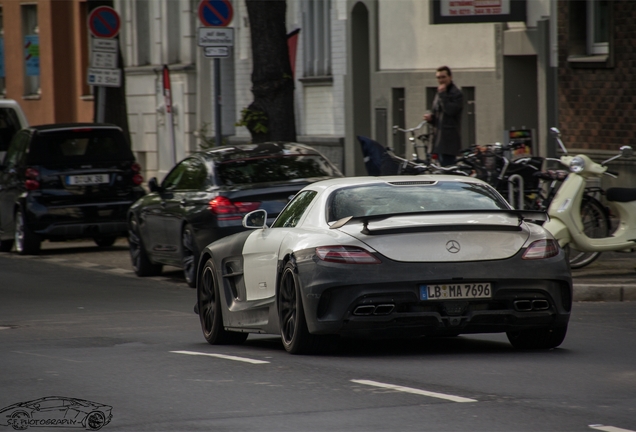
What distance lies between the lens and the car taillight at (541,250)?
30.7 ft

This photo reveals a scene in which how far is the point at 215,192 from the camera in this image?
15422 mm

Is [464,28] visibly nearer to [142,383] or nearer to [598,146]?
[598,146]

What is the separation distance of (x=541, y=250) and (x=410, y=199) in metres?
1.02

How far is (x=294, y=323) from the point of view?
377 inches

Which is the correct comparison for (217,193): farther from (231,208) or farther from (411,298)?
(411,298)

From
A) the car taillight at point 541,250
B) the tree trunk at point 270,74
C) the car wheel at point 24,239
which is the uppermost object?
the tree trunk at point 270,74

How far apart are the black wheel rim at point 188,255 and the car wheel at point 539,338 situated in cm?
643

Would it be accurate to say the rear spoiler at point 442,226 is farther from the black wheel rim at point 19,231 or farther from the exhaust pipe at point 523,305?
the black wheel rim at point 19,231

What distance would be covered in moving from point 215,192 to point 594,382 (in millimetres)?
7760

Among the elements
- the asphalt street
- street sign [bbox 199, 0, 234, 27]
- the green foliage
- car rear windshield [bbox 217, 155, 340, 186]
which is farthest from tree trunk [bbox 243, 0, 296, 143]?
the asphalt street

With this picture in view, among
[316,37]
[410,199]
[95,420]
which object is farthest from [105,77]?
[95,420]

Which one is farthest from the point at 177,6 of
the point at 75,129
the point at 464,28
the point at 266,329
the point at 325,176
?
the point at 266,329

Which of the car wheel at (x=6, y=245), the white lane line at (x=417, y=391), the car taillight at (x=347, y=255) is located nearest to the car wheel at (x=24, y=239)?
the car wheel at (x=6, y=245)

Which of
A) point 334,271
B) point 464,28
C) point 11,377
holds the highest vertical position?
point 464,28
